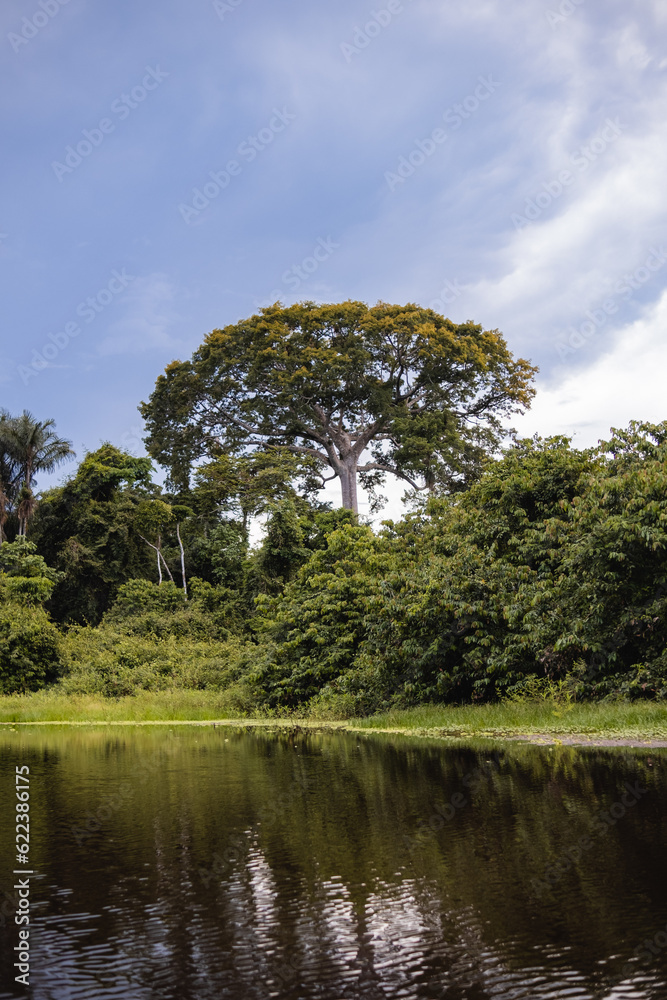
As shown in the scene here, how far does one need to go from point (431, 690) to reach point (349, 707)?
2452mm

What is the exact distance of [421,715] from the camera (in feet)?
52.4

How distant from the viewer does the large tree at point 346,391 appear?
33656 millimetres

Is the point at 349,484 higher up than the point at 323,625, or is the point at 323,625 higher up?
the point at 349,484

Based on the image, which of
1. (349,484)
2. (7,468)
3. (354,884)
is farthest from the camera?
(7,468)

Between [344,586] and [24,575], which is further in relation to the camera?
[24,575]

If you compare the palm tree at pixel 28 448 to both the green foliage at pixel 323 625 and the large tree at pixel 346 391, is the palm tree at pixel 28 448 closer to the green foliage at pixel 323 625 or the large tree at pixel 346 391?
the large tree at pixel 346 391

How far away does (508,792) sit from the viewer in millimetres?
8000

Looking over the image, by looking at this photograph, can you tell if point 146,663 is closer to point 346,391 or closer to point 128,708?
point 128,708

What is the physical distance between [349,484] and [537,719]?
22122mm

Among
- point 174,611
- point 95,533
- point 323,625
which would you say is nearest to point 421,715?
point 323,625

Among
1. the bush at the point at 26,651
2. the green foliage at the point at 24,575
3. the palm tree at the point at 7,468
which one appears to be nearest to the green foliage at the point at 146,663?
the bush at the point at 26,651

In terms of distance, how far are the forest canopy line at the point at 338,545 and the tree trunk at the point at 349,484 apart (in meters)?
0.11

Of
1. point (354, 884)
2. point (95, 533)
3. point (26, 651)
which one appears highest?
point (95, 533)

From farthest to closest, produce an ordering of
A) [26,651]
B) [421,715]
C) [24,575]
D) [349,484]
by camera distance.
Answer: [349,484]
[24,575]
[26,651]
[421,715]
